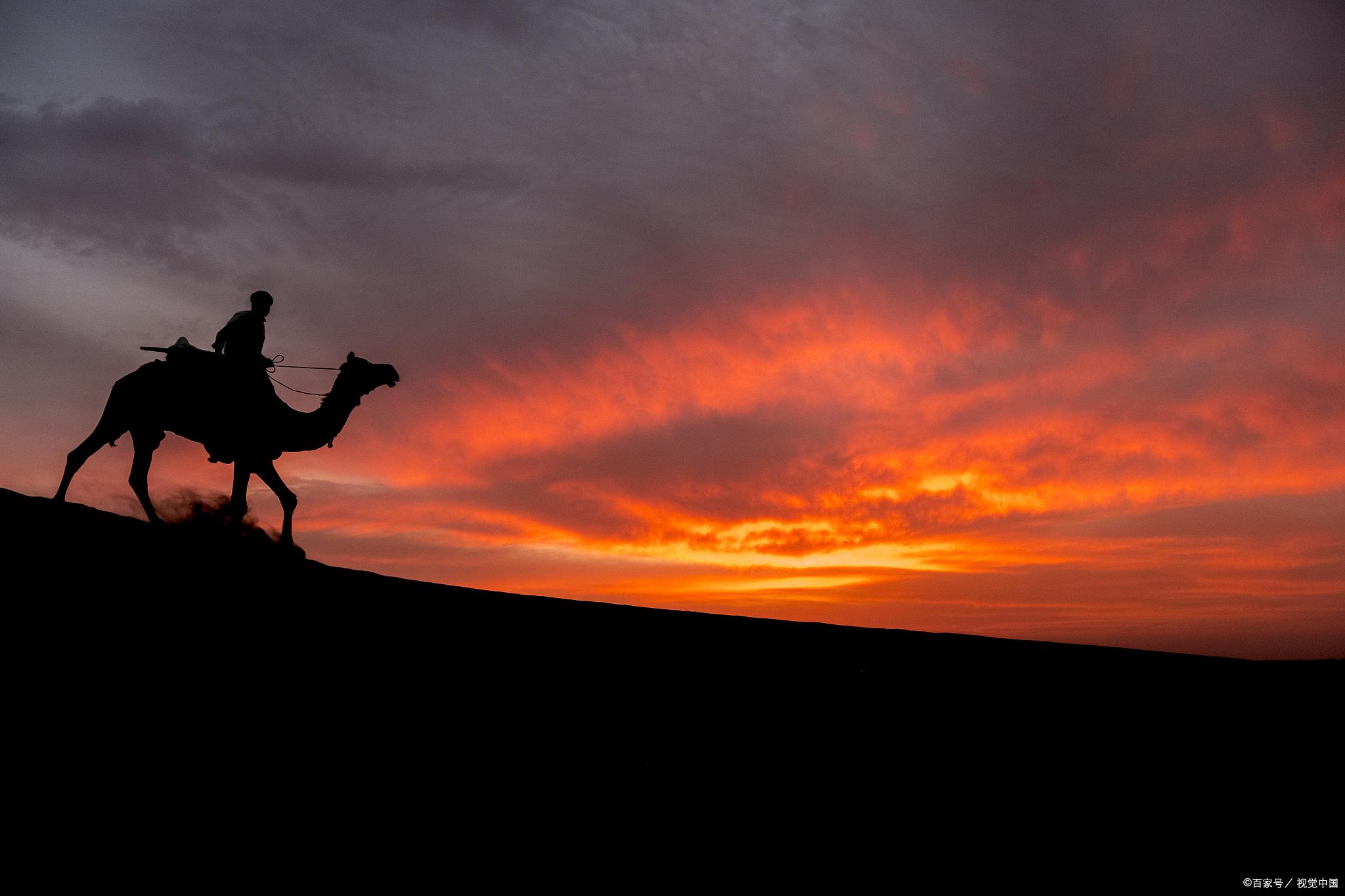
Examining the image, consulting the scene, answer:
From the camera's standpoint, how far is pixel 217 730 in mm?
4648

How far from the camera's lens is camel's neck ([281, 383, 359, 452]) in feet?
34.0

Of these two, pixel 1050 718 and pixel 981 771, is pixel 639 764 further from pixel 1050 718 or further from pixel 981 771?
pixel 1050 718

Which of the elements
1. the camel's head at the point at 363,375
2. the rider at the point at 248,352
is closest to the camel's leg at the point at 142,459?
the rider at the point at 248,352

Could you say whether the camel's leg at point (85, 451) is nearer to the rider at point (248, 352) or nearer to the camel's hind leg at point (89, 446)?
the camel's hind leg at point (89, 446)

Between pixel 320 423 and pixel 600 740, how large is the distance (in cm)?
681

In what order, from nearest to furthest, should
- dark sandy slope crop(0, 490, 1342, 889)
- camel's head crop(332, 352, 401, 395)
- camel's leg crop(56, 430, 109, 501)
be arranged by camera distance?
dark sandy slope crop(0, 490, 1342, 889)
camel's leg crop(56, 430, 109, 501)
camel's head crop(332, 352, 401, 395)

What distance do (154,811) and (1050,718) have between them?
561 centimetres

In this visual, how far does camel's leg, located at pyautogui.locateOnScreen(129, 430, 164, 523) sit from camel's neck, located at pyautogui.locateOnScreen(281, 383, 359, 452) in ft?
4.41

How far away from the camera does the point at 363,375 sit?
34.7ft

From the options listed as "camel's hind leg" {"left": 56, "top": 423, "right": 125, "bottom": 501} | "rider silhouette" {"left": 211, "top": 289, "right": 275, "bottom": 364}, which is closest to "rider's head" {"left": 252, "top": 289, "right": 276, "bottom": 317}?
"rider silhouette" {"left": 211, "top": 289, "right": 275, "bottom": 364}

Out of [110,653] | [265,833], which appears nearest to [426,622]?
[110,653]

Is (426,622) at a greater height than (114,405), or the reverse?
(114,405)

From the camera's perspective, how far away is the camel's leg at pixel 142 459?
31.7ft

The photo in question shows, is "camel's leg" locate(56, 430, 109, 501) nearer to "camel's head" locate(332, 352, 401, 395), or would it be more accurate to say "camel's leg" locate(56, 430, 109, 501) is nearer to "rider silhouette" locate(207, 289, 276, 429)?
"rider silhouette" locate(207, 289, 276, 429)
